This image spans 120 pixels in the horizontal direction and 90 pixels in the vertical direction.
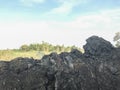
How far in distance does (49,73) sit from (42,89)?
2531mm

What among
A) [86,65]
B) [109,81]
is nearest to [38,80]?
[86,65]

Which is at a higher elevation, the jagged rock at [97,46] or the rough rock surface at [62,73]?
the jagged rock at [97,46]

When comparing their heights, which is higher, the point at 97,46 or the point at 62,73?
the point at 97,46

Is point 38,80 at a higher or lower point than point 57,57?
lower

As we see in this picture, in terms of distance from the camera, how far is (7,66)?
1657 inches

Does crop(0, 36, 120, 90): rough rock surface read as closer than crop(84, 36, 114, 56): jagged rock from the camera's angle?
Yes

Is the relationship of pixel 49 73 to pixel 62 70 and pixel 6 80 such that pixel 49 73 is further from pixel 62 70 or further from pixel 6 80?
pixel 6 80

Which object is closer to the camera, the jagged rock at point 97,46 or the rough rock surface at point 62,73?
the rough rock surface at point 62,73

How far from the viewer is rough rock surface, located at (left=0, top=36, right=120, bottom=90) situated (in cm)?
3859

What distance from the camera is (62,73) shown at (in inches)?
1545

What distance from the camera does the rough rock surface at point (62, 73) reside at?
38.6m

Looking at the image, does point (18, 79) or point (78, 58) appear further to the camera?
point (78, 58)

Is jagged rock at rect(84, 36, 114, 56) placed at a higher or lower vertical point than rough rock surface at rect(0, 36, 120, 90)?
higher

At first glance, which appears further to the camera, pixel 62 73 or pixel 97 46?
pixel 97 46
